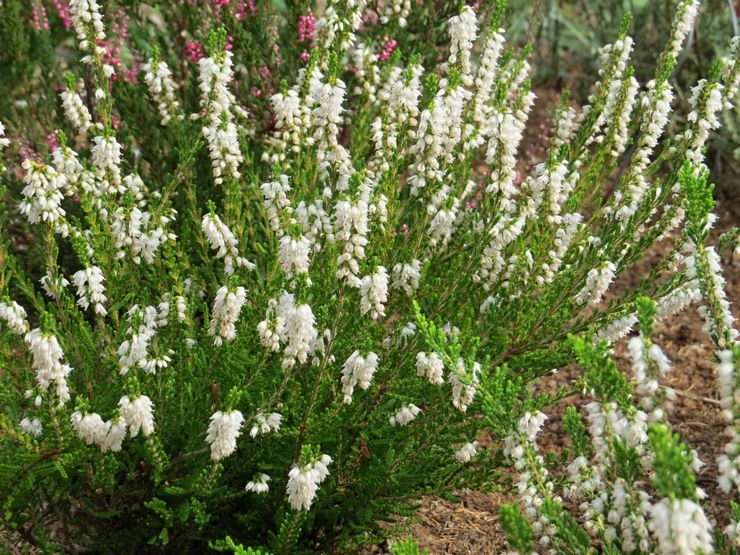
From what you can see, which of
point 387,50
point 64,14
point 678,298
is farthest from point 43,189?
point 64,14

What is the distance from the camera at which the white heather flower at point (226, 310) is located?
236cm

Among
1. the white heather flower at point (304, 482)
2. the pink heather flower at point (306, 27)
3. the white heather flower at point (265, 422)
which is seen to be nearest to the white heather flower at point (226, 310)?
the white heather flower at point (265, 422)

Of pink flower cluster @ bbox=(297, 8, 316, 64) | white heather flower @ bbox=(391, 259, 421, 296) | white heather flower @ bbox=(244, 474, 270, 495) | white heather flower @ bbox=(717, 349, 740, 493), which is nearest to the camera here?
white heather flower @ bbox=(717, 349, 740, 493)

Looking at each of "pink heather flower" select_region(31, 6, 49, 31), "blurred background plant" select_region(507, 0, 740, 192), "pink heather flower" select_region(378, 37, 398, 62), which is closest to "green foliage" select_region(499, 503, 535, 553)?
"pink heather flower" select_region(378, 37, 398, 62)

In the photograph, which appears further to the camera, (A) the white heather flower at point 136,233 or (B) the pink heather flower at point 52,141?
(B) the pink heather flower at point 52,141

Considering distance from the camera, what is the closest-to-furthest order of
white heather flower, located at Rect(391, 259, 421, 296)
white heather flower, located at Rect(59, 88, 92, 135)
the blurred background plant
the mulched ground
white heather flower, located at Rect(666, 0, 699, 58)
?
white heather flower, located at Rect(391, 259, 421, 296) → white heather flower, located at Rect(59, 88, 92, 135) → white heather flower, located at Rect(666, 0, 699, 58) → the mulched ground → the blurred background plant

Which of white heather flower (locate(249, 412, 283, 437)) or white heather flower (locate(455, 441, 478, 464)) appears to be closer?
white heather flower (locate(249, 412, 283, 437))

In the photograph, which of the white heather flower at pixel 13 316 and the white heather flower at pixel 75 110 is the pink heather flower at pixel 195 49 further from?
the white heather flower at pixel 13 316

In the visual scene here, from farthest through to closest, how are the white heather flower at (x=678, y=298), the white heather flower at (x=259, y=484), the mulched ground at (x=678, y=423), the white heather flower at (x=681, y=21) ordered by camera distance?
the mulched ground at (x=678, y=423) < the white heather flower at (x=681, y=21) < the white heather flower at (x=678, y=298) < the white heather flower at (x=259, y=484)

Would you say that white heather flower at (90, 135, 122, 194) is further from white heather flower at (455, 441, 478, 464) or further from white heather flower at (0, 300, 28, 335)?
white heather flower at (455, 441, 478, 464)

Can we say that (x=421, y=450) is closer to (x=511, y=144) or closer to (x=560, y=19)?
(x=511, y=144)

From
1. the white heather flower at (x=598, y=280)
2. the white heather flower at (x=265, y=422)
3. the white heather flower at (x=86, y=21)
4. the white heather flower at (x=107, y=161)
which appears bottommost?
the white heather flower at (x=265, y=422)

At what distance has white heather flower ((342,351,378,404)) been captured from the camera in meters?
2.36

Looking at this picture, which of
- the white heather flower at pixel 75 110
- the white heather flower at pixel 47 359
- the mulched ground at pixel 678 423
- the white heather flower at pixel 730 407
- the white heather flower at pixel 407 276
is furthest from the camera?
the mulched ground at pixel 678 423
